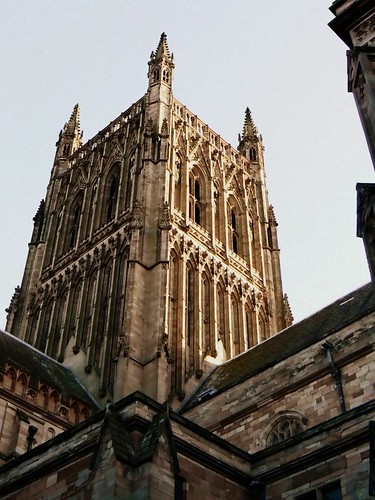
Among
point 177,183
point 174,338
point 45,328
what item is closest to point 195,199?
point 177,183

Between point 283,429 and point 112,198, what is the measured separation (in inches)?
852

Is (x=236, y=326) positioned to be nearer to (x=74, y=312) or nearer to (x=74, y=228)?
(x=74, y=312)

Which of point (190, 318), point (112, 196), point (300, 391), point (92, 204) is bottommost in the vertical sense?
point (300, 391)

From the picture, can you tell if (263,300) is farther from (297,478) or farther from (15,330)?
(297,478)

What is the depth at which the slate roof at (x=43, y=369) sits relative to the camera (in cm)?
2795

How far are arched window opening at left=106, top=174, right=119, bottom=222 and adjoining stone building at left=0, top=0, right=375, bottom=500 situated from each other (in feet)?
0.47

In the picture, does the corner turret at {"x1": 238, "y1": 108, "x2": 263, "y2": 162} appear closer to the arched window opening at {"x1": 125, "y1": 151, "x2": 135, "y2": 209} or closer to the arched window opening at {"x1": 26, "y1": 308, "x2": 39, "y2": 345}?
the arched window opening at {"x1": 125, "y1": 151, "x2": 135, "y2": 209}

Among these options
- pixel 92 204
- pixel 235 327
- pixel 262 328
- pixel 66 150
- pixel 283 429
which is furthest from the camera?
pixel 66 150

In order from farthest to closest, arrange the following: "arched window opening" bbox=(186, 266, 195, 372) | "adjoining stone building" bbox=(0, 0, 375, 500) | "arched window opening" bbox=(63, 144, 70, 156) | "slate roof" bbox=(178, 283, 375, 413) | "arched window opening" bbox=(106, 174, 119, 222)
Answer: "arched window opening" bbox=(63, 144, 70, 156)
"arched window opening" bbox=(106, 174, 119, 222)
"arched window opening" bbox=(186, 266, 195, 372)
"slate roof" bbox=(178, 283, 375, 413)
"adjoining stone building" bbox=(0, 0, 375, 500)

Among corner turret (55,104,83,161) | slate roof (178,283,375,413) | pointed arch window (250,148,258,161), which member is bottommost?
slate roof (178,283,375,413)

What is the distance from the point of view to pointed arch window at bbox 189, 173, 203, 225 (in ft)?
127

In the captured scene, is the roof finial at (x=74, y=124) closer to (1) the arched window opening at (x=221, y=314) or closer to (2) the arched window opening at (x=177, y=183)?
(2) the arched window opening at (x=177, y=183)

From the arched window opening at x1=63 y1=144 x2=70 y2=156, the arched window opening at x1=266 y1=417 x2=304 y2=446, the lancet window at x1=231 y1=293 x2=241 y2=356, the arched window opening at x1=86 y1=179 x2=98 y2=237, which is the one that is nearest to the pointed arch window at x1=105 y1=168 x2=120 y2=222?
the arched window opening at x1=86 y1=179 x2=98 y2=237

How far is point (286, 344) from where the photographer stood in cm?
2777
